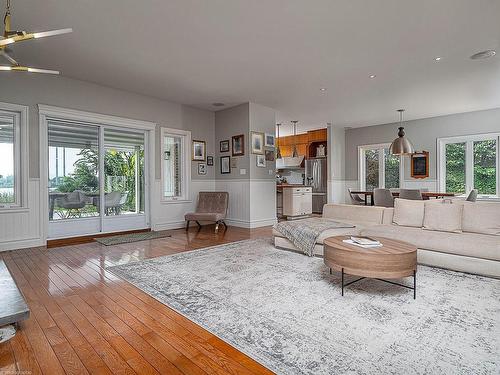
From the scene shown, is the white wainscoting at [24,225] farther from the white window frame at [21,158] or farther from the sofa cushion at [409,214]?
the sofa cushion at [409,214]

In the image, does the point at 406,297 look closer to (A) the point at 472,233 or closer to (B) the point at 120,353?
(A) the point at 472,233

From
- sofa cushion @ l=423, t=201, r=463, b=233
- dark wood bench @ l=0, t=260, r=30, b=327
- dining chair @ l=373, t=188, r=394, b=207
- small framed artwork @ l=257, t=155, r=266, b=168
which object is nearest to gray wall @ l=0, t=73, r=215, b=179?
small framed artwork @ l=257, t=155, r=266, b=168

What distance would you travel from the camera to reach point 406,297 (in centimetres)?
246

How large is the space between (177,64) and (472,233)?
4.47m

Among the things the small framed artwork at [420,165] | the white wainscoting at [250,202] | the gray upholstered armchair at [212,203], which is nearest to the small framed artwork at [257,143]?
the white wainscoting at [250,202]

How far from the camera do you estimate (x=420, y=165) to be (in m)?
8.02

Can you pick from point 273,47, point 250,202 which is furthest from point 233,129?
point 273,47

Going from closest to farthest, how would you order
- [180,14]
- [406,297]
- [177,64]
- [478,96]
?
[406,297] → [180,14] → [177,64] → [478,96]

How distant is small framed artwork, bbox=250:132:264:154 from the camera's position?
21.1 ft

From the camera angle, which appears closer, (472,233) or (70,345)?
(70,345)

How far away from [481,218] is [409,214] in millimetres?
763

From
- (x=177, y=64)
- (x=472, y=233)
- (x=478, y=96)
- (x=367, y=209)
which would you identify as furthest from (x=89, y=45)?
(x=478, y=96)

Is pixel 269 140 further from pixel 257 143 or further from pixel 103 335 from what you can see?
pixel 103 335

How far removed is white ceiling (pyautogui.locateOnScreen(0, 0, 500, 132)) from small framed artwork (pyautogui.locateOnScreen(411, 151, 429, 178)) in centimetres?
213
